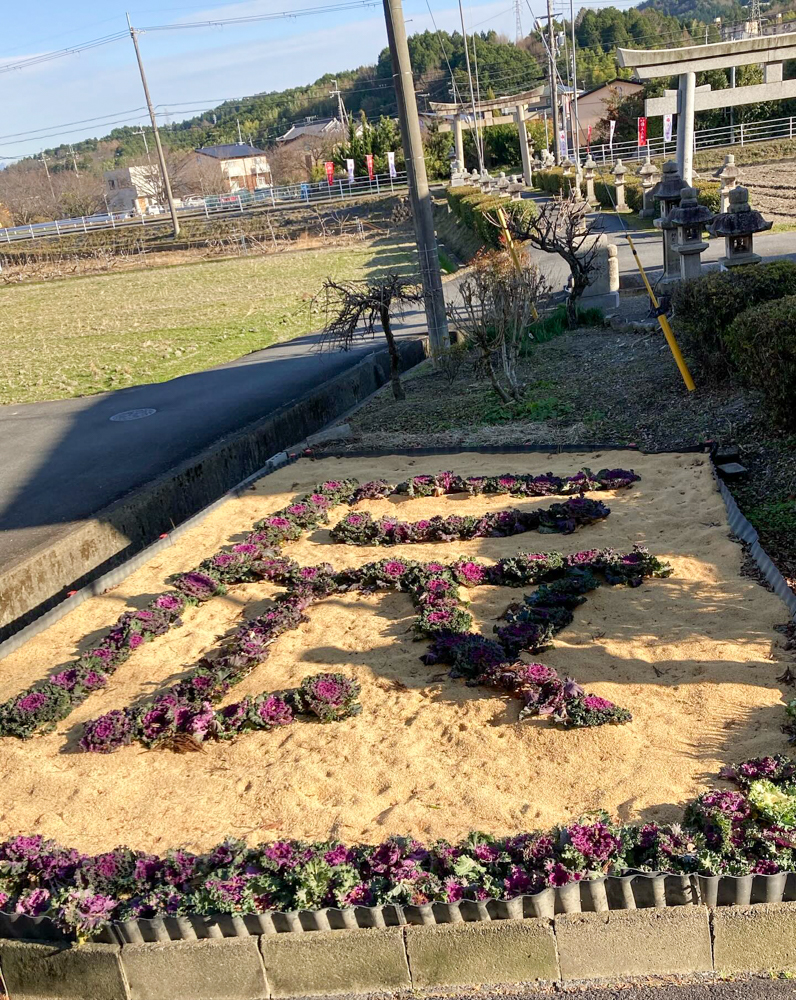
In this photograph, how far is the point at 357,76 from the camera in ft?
394

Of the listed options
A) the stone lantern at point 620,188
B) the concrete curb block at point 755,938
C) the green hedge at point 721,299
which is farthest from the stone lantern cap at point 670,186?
the stone lantern at point 620,188

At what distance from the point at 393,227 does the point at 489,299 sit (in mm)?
35933

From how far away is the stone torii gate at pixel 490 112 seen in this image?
4269 centimetres

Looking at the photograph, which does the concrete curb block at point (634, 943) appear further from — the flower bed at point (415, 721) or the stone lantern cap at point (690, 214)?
the stone lantern cap at point (690, 214)

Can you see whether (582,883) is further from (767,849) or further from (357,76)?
(357,76)

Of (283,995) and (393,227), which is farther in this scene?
(393,227)

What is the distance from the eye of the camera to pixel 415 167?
12.5 meters

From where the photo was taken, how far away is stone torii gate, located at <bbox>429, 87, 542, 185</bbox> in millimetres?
42694

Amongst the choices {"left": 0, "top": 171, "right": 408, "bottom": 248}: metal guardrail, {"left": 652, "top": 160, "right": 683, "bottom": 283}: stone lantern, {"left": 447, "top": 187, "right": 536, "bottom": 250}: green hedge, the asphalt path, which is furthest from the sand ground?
{"left": 0, "top": 171, "right": 408, "bottom": 248}: metal guardrail

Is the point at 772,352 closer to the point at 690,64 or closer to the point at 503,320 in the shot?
the point at 503,320

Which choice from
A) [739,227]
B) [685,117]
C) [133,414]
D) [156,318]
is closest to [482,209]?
[685,117]

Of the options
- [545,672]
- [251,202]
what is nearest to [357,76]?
[251,202]

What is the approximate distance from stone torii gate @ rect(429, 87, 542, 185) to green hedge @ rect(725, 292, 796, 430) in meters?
37.0

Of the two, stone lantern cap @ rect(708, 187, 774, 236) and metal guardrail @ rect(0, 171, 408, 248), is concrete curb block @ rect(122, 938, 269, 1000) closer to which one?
stone lantern cap @ rect(708, 187, 774, 236)
